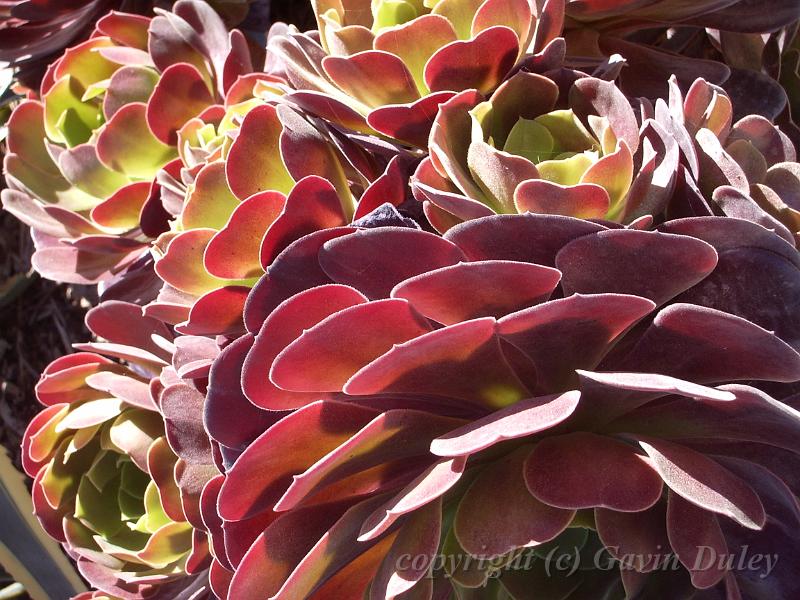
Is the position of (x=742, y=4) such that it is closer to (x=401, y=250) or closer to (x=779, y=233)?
(x=779, y=233)

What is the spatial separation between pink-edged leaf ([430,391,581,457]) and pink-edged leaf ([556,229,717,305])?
0.06m

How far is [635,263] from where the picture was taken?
0.39 m

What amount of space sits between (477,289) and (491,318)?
0.7 inches

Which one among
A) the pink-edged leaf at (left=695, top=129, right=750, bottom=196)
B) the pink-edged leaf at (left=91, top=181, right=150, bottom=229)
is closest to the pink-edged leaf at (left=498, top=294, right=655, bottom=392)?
the pink-edged leaf at (left=695, top=129, right=750, bottom=196)

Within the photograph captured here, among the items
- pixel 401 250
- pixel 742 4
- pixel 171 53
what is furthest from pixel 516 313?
pixel 171 53

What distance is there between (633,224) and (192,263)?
28 cm

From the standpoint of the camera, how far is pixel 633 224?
0.40 meters

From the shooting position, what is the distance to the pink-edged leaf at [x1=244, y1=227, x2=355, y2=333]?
1.43 feet

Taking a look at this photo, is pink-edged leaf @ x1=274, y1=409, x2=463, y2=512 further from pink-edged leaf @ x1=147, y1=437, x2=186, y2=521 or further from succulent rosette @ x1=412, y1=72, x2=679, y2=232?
pink-edged leaf @ x1=147, y1=437, x2=186, y2=521

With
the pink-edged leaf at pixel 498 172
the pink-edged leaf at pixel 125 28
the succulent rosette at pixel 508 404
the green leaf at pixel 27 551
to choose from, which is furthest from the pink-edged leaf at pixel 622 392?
the green leaf at pixel 27 551

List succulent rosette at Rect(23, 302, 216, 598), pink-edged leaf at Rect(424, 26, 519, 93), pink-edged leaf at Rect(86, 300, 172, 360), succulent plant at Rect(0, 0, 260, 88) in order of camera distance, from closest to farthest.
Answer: pink-edged leaf at Rect(424, 26, 519, 93) → succulent rosette at Rect(23, 302, 216, 598) → pink-edged leaf at Rect(86, 300, 172, 360) → succulent plant at Rect(0, 0, 260, 88)

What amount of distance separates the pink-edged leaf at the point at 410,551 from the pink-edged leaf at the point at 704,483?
12 cm

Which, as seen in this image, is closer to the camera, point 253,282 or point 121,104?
point 253,282

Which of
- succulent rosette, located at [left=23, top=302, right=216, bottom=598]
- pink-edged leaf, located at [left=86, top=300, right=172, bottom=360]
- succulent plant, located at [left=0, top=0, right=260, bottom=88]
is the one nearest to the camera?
succulent rosette, located at [left=23, top=302, right=216, bottom=598]
